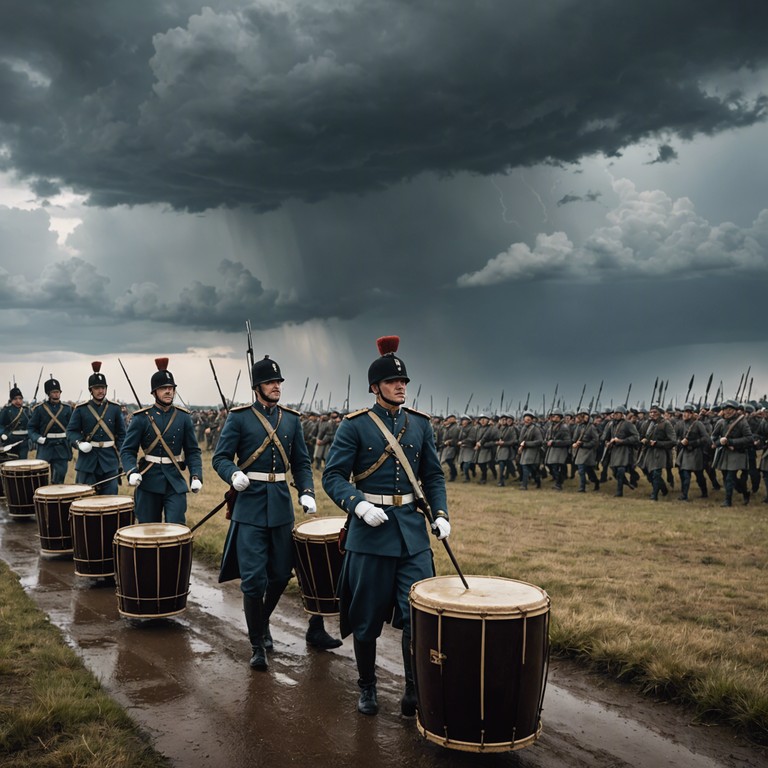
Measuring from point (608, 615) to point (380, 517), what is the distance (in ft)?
10.1

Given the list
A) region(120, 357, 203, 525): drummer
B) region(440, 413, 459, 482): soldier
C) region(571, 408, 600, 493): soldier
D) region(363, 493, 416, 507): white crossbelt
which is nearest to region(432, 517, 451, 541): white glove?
region(363, 493, 416, 507): white crossbelt

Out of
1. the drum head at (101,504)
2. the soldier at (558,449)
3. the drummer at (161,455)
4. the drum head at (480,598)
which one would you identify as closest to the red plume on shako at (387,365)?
the drum head at (480,598)

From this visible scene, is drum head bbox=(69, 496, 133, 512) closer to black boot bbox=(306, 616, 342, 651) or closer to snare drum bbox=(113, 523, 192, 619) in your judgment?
snare drum bbox=(113, 523, 192, 619)

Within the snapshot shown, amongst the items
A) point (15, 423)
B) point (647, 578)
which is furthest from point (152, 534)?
point (15, 423)

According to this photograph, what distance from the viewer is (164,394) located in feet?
27.0

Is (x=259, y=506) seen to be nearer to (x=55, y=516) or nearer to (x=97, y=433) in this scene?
(x=55, y=516)

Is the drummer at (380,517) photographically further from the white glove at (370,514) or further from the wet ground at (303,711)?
the wet ground at (303,711)

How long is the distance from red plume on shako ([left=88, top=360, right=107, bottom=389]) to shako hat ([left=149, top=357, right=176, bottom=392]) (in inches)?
110

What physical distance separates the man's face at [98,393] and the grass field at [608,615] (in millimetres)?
2453

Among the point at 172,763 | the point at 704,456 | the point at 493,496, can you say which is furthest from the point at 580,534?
the point at 172,763

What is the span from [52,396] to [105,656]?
8568mm

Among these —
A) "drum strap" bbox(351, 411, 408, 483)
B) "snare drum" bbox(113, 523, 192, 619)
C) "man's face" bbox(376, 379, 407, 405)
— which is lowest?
"snare drum" bbox(113, 523, 192, 619)

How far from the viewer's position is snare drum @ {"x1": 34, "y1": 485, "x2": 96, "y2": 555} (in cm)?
970

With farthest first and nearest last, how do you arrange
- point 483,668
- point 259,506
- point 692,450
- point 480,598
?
point 692,450 < point 259,506 < point 480,598 < point 483,668
